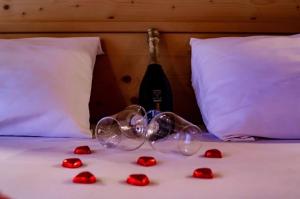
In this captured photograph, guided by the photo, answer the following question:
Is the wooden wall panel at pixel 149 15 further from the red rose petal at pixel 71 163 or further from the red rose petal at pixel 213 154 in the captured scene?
the red rose petal at pixel 71 163

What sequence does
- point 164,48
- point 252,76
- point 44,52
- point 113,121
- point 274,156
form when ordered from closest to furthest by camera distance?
point 274,156 < point 113,121 < point 252,76 < point 44,52 < point 164,48

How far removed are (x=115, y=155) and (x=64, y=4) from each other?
0.86m

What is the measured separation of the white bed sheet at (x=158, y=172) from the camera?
734 millimetres

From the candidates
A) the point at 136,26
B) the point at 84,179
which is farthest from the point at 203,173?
the point at 136,26

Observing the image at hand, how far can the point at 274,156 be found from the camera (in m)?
1.01

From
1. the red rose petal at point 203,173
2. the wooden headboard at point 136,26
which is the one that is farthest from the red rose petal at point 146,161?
the wooden headboard at point 136,26

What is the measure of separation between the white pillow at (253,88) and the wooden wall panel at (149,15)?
0.26 m

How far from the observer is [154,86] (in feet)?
5.18

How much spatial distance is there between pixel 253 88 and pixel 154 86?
1.48ft

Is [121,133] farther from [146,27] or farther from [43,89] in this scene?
[146,27]

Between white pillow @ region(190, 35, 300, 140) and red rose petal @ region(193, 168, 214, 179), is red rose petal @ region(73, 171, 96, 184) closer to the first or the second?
red rose petal @ region(193, 168, 214, 179)

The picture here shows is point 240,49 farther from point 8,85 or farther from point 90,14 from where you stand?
point 8,85

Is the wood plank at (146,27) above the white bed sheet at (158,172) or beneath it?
above

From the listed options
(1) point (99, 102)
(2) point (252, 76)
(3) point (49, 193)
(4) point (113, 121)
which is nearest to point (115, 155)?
(4) point (113, 121)
